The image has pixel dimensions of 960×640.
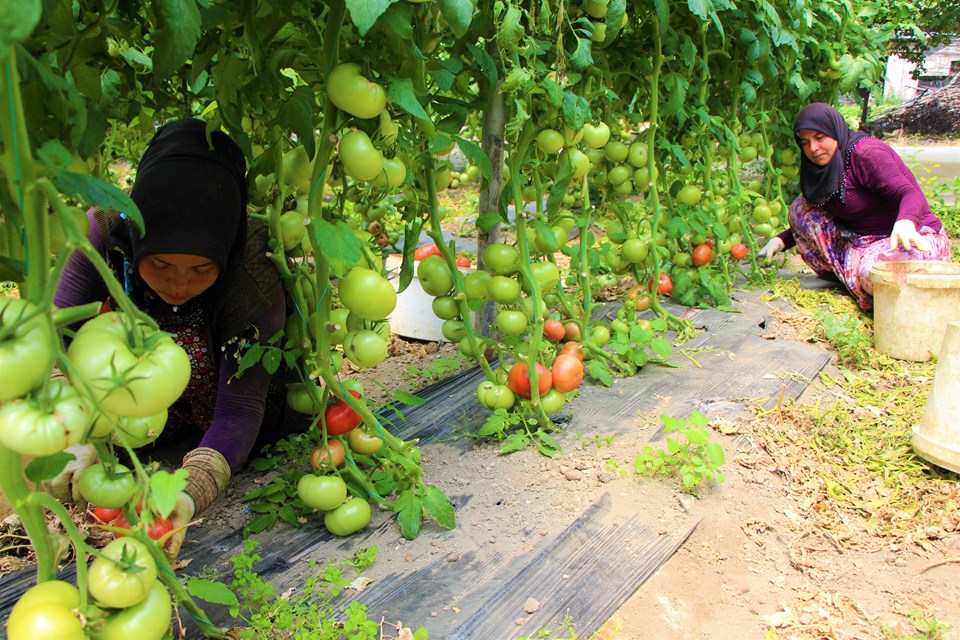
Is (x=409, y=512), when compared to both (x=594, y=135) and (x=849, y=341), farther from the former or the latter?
(x=849, y=341)

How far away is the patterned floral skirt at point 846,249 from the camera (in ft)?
11.3

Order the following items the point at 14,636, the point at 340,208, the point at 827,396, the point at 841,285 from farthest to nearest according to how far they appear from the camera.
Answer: the point at 841,285, the point at 827,396, the point at 340,208, the point at 14,636

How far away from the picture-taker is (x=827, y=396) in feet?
8.90

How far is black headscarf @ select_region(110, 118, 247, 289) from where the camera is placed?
4.96ft

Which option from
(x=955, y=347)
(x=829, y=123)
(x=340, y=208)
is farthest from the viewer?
(x=829, y=123)

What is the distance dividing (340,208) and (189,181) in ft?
1.04

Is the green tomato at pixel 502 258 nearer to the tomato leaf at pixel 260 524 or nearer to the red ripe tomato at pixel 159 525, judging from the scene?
the tomato leaf at pixel 260 524

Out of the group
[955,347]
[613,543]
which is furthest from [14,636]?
[955,347]

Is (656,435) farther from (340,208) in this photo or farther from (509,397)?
(340,208)

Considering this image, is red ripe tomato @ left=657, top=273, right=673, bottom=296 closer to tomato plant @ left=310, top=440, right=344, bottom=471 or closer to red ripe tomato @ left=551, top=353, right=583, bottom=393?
red ripe tomato @ left=551, top=353, right=583, bottom=393

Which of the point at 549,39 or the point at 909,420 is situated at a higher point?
the point at 549,39

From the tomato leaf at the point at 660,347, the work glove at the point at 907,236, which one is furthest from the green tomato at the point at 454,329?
the work glove at the point at 907,236

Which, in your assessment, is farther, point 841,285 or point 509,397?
point 841,285

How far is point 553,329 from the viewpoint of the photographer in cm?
249
